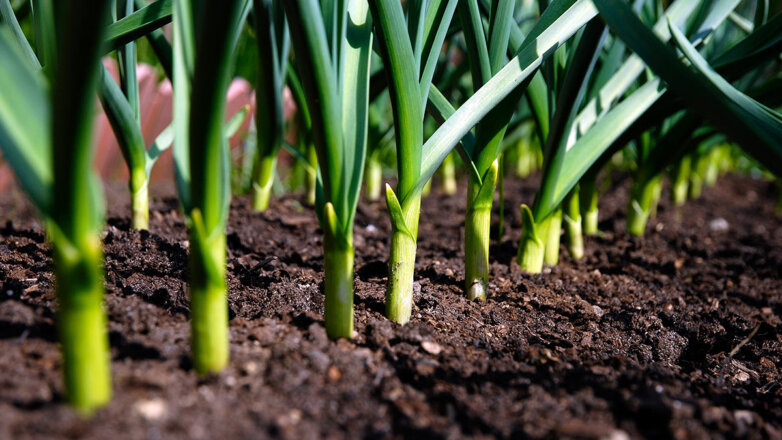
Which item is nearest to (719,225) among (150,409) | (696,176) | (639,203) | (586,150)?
(696,176)

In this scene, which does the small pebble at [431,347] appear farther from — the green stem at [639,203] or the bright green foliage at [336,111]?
the green stem at [639,203]

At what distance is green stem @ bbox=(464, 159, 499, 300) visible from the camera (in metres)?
0.94

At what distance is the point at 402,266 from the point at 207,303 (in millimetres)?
309

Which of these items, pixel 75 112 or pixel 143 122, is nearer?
pixel 75 112

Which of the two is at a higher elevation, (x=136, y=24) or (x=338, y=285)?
(x=136, y=24)

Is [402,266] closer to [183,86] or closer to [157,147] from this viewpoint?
[183,86]

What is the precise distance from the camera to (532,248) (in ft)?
3.66

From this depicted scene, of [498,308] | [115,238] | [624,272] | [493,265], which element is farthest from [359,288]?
[624,272]

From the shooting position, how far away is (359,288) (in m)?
0.94

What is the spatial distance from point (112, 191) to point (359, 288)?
1488 millimetres

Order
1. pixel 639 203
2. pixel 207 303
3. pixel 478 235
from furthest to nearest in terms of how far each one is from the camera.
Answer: pixel 639 203
pixel 478 235
pixel 207 303

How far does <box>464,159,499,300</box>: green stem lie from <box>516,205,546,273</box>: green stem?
5.7 inches

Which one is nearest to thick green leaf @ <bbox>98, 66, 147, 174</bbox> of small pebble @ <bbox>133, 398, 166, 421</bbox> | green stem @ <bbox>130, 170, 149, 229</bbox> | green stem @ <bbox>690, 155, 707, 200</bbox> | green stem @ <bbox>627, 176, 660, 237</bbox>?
green stem @ <bbox>130, 170, 149, 229</bbox>

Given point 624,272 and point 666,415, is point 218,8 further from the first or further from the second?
point 624,272
